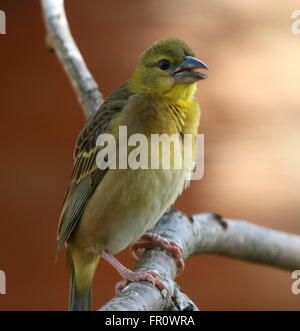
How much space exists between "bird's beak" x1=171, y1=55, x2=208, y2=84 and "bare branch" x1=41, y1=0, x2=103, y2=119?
0.46 m

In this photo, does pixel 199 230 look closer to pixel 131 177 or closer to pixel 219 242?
pixel 219 242

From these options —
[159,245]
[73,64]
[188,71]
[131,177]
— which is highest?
[73,64]

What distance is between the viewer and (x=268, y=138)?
3678mm

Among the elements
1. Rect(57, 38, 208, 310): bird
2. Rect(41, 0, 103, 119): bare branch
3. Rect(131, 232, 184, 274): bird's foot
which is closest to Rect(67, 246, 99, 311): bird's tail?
Rect(57, 38, 208, 310): bird

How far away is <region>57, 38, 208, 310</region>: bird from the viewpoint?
6.88 ft

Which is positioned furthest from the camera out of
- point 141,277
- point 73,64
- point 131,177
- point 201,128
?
point 201,128

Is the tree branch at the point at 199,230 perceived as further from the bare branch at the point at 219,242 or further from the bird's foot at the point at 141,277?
the bird's foot at the point at 141,277

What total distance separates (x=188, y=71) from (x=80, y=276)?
76 centimetres

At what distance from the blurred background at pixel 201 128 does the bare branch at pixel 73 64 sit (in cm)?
90

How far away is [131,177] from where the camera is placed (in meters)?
2.08

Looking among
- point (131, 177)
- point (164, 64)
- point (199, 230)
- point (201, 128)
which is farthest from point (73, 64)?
point (201, 128)

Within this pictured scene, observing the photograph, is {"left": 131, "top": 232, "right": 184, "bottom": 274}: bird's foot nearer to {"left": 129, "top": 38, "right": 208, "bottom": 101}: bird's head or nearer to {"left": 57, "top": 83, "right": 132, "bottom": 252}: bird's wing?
{"left": 57, "top": 83, "right": 132, "bottom": 252}: bird's wing

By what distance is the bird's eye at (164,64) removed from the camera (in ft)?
7.19

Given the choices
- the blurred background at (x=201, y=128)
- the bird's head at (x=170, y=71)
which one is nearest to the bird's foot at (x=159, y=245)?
the bird's head at (x=170, y=71)
